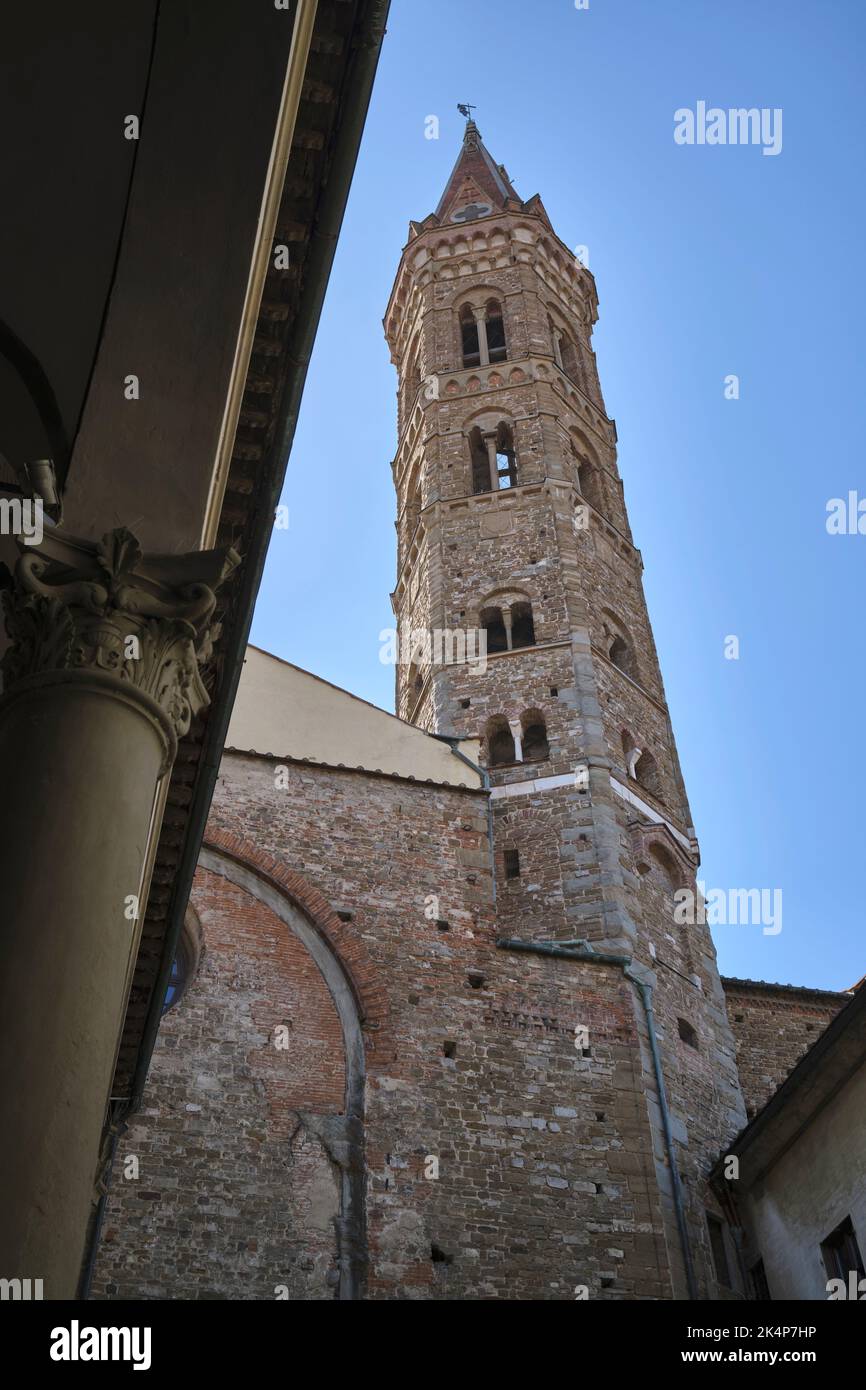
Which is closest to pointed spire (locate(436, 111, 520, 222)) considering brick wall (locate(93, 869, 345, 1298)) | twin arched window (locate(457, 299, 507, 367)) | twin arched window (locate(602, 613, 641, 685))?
twin arched window (locate(457, 299, 507, 367))

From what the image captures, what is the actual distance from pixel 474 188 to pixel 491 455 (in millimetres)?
9838

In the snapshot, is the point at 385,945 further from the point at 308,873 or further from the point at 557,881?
the point at 557,881

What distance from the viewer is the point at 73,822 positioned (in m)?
4.14

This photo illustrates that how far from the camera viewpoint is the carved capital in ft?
15.2

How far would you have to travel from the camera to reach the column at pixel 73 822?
141 inches

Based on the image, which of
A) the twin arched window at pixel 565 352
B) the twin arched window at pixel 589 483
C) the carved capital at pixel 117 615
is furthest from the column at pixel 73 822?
the twin arched window at pixel 565 352

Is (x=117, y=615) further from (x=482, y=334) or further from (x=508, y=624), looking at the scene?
(x=482, y=334)

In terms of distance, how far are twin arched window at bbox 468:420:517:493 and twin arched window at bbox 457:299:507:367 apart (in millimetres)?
1913

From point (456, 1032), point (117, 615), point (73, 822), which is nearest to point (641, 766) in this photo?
point (456, 1032)

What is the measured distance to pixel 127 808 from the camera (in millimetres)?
4297

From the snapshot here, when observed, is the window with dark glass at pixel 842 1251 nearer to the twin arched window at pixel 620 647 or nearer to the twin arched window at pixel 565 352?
the twin arched window at pixel 620 647

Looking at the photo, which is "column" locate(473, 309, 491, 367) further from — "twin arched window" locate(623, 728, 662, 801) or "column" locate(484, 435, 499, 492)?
"twin arched window" locate(623, 728, 662, 801)
